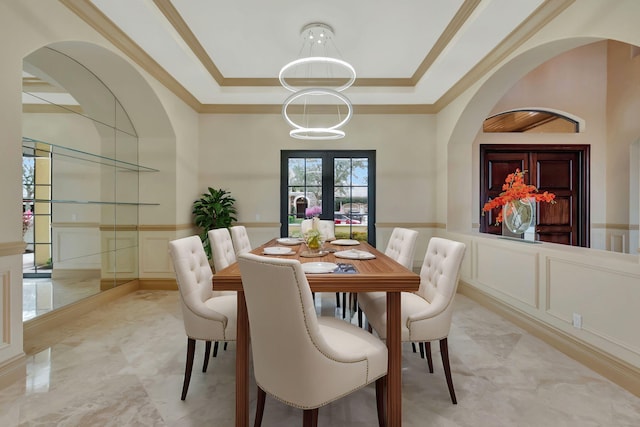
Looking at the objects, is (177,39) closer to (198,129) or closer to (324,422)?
(198,129)

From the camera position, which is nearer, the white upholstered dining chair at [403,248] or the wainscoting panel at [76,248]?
the white upholstered dining chair at [403,248]

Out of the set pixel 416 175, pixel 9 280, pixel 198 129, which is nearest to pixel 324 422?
pixel 9 280

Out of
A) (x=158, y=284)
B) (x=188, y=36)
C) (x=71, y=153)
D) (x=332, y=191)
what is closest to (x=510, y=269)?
(x=332, y=191)

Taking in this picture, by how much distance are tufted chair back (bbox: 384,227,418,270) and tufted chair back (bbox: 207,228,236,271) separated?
4.89 feet

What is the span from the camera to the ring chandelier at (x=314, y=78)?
8.98 feet

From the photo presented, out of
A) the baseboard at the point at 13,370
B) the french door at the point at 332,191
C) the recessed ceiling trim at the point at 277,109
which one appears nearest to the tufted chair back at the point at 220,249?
the baseboard at the point at 13,370

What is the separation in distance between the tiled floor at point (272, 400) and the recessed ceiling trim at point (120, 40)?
9.03 feet

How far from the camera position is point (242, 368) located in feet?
5.10

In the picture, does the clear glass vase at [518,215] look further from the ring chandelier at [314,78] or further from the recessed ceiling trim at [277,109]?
the recessed ceiling trim at [277,109]

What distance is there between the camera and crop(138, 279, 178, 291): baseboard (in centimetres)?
433

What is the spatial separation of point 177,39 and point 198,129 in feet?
6.56

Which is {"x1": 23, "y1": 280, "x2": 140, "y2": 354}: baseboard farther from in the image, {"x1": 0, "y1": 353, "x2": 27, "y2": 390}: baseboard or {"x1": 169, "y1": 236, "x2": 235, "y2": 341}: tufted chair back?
{"x1": 169, "y1": 236, "x2": 235, "y2": 341}: tufted chair back

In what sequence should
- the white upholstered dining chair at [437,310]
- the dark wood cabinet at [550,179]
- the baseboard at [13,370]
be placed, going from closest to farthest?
1. the white upholstered dining chair at [437,310]
2. the baseboard at [13,370]
3. the dark wood cabinet at [550,179]

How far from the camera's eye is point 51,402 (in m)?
1.82
